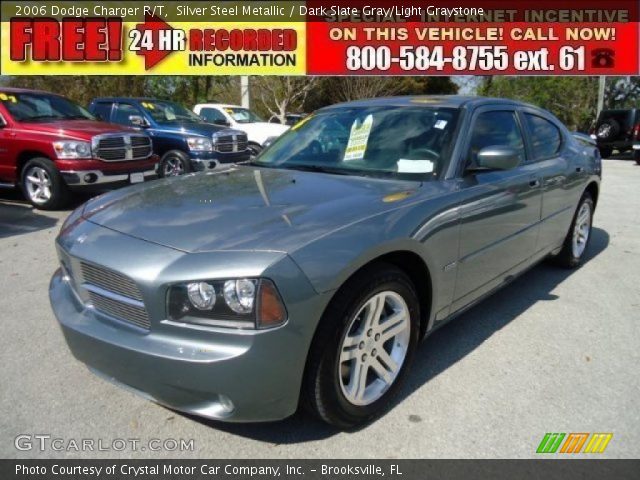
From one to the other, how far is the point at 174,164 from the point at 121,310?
8.50 meters

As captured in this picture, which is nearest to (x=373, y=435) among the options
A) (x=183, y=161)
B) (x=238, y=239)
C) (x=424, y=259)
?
(x=424, y=259)

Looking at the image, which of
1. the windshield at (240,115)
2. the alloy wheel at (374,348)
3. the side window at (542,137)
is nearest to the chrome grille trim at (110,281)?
the alloy wheel at (374,348)

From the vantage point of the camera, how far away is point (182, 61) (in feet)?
56.8

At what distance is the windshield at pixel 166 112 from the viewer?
→ 1073 cm

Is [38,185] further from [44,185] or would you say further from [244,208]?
[244,208]

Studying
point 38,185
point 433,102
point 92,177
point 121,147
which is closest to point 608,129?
point 121,147

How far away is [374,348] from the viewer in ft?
8.72

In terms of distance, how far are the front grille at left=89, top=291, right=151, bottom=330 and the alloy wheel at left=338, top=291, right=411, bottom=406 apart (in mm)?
863

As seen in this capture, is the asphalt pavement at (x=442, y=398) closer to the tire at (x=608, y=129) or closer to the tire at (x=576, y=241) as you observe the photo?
the tire at (x=576, y=241)

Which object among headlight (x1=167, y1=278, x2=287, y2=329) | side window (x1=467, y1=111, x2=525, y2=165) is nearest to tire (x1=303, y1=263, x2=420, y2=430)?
headlight (x1=167, y1=278, x2=287, y2=329)

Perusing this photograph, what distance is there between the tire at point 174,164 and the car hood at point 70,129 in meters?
1.65

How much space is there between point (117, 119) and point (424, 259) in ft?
31.4

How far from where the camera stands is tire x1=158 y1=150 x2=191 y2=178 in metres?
10.3

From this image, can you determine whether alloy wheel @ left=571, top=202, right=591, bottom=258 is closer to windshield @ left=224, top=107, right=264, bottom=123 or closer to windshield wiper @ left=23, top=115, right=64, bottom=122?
windshield wiper @ left=23, top=115, right=64, bottom=122
